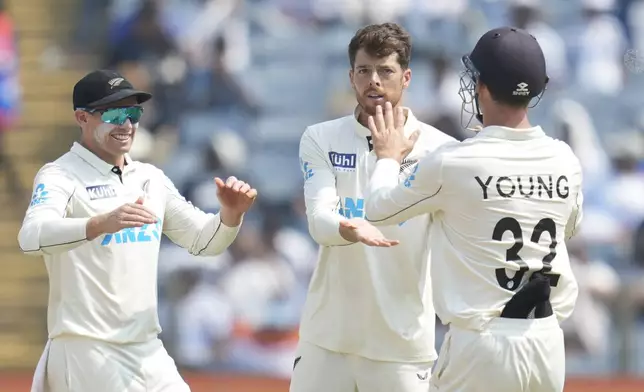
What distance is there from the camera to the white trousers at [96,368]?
4977mm

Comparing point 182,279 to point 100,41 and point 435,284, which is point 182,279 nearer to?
point 100,41

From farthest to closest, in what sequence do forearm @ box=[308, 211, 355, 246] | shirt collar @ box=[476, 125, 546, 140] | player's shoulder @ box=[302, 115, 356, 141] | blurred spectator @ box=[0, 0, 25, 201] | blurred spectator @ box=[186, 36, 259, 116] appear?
1. blurred spectator @ box=[0, 0, 25, 201]
2. blurred spectator @ box=[186, 36, 259, 116]
3. player's shoulder @ box=[302, 115, 356, 141]
4. forearm @ box=[308, 211, 355, 246]
5. shirt collar @ box=[476, 125, 546, 140]

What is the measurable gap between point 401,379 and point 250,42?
7.74 metres

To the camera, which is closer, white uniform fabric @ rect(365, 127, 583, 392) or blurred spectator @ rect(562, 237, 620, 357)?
white uniform fabric @ rect(365, 127, 583, 392)

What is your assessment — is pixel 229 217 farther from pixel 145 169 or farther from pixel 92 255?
pixel 92 255

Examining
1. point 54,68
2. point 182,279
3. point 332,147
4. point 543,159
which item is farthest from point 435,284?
point 54,68

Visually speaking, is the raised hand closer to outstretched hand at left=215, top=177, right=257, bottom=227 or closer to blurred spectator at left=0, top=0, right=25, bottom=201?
outstretched hand at left=215, top=177, right=257, bottom=227

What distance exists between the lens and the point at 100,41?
12469 mm

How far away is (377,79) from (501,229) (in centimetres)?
110

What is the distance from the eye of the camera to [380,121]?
15.7 feet

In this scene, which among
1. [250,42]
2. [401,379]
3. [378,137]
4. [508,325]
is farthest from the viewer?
[250,42]

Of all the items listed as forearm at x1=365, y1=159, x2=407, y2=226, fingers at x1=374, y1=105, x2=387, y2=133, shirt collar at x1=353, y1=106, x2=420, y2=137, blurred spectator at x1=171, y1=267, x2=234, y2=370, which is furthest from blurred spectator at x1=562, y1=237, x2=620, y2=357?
forearm at x1=365, y1=159, x2=407, y2=226

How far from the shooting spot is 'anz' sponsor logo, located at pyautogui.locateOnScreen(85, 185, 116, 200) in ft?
16.7

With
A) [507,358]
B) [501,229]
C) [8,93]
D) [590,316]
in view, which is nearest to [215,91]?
[8,93]
